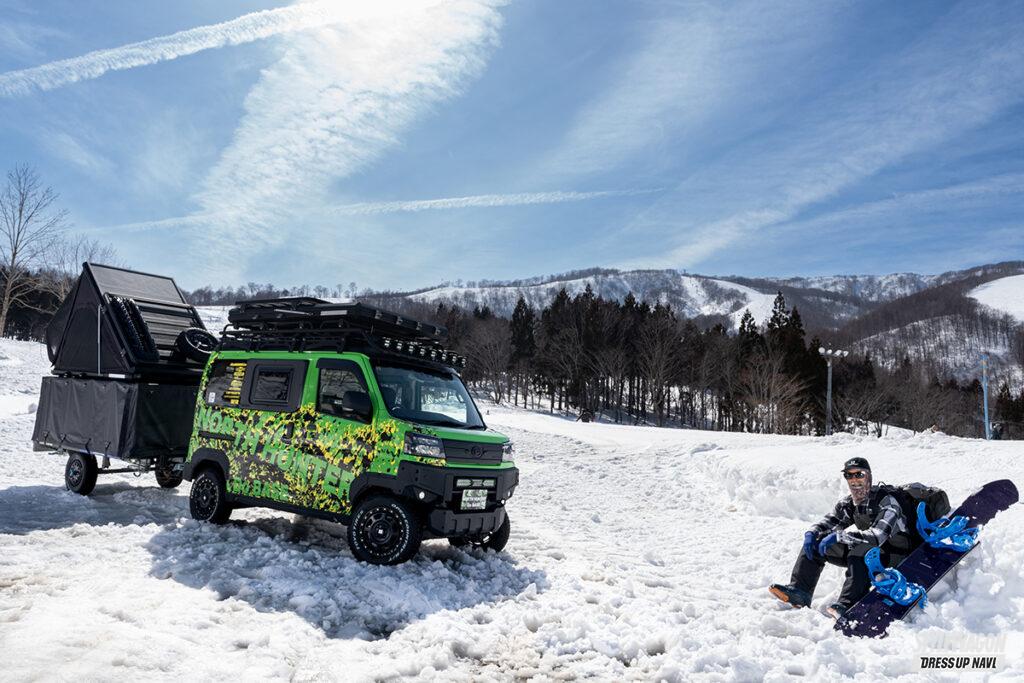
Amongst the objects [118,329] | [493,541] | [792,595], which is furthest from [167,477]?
[792,595]

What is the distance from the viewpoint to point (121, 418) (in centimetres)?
941

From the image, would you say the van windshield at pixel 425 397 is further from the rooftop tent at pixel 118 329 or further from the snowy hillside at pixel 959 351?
the snowy hillside at pixel 959 351

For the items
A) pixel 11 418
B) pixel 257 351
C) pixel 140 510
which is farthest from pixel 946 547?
pixel 11 418

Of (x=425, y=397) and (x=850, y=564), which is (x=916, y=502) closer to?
(x=850, y=564)

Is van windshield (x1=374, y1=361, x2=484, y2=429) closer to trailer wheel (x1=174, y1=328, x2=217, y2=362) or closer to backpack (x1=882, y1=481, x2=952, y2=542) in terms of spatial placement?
trailer wheel (x1=174, y1=328, x2=217, y2=362)

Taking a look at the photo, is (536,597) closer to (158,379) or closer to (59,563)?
(59,563)

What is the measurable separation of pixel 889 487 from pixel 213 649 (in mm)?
6522

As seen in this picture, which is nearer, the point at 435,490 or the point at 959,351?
the point at 435,490

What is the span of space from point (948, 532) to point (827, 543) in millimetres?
1096

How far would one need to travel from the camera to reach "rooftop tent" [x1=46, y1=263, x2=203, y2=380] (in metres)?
9.88

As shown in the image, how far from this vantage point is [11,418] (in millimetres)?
17406

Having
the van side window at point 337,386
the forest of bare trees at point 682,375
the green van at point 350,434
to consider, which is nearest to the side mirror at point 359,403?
the green van at point 350,434

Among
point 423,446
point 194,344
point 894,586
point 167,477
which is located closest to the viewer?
point 894,586

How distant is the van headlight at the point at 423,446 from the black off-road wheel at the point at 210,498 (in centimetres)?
311
